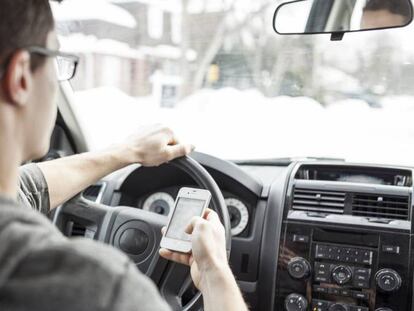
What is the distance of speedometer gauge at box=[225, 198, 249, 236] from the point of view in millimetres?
2637

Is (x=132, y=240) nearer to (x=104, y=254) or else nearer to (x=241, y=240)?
(x=241, y=240)

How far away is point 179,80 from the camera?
14.0 ft

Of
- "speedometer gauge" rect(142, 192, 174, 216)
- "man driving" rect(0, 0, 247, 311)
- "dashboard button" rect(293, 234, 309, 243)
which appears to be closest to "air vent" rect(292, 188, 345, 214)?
"dashboard button" rect(293, 234, 309, 243)

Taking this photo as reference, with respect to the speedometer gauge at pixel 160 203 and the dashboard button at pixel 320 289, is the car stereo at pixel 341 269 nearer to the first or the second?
the dashboard button at pixel 320 289

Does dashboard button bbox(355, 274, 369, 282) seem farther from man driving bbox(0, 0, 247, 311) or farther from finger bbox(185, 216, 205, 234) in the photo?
man driving bbox(0, 0, 247, 311)

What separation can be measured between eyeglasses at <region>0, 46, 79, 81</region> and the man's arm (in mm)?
616

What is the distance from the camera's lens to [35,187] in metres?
2.11

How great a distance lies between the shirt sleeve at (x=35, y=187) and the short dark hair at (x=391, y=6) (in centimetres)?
137

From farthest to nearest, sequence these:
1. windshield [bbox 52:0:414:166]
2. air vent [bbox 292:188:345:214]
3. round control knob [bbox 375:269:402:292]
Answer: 1. windshield [bbox 52:0:414:166]
2. air vent [bbox 292:188:345:214]
3. round control knob [bbox 375:269:402:292]

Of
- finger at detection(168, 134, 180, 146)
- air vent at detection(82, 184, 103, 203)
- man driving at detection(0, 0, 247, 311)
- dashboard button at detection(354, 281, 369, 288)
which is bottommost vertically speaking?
dashboard button at detection(354, 281, 369, 288)

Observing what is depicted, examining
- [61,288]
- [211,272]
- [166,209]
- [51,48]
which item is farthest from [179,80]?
[61,288]

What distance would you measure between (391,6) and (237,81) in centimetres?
159

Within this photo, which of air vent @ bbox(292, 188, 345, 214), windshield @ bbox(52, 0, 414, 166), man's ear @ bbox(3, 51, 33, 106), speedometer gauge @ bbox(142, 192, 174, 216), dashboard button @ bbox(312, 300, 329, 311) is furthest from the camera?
windshield @ bbox(52, 0, 414, 166)

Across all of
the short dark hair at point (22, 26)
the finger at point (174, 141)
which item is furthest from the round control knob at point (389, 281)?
the short dark hair at point (22, 26)
